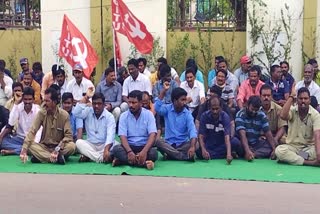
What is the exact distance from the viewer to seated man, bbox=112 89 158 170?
340 inches

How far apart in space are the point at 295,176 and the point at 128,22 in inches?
215

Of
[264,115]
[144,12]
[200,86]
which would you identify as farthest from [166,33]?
[264,115]

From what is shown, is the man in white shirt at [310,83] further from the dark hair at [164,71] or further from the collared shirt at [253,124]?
the dark hair at [164,71]

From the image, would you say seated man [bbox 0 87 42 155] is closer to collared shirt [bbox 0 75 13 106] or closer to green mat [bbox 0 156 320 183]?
green mat [bbox 0 156 320 183]

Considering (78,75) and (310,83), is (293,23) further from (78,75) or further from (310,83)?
(78,75)

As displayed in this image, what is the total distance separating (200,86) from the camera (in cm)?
1126

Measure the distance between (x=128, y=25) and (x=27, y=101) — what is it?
3324mm

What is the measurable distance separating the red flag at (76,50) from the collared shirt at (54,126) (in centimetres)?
178

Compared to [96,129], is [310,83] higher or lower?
higher

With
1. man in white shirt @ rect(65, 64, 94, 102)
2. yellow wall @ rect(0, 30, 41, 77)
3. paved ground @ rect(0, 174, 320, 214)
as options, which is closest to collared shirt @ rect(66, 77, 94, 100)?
man in white shirt @ rect(65, 64, 94, 102)

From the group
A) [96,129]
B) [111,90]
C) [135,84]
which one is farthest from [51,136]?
[135,84]

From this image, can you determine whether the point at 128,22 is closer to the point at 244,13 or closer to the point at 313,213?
the point at 244,13

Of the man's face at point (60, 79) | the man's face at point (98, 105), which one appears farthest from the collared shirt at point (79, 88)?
the man's face at point (98, 105)

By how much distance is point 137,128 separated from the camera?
8.89 meters
